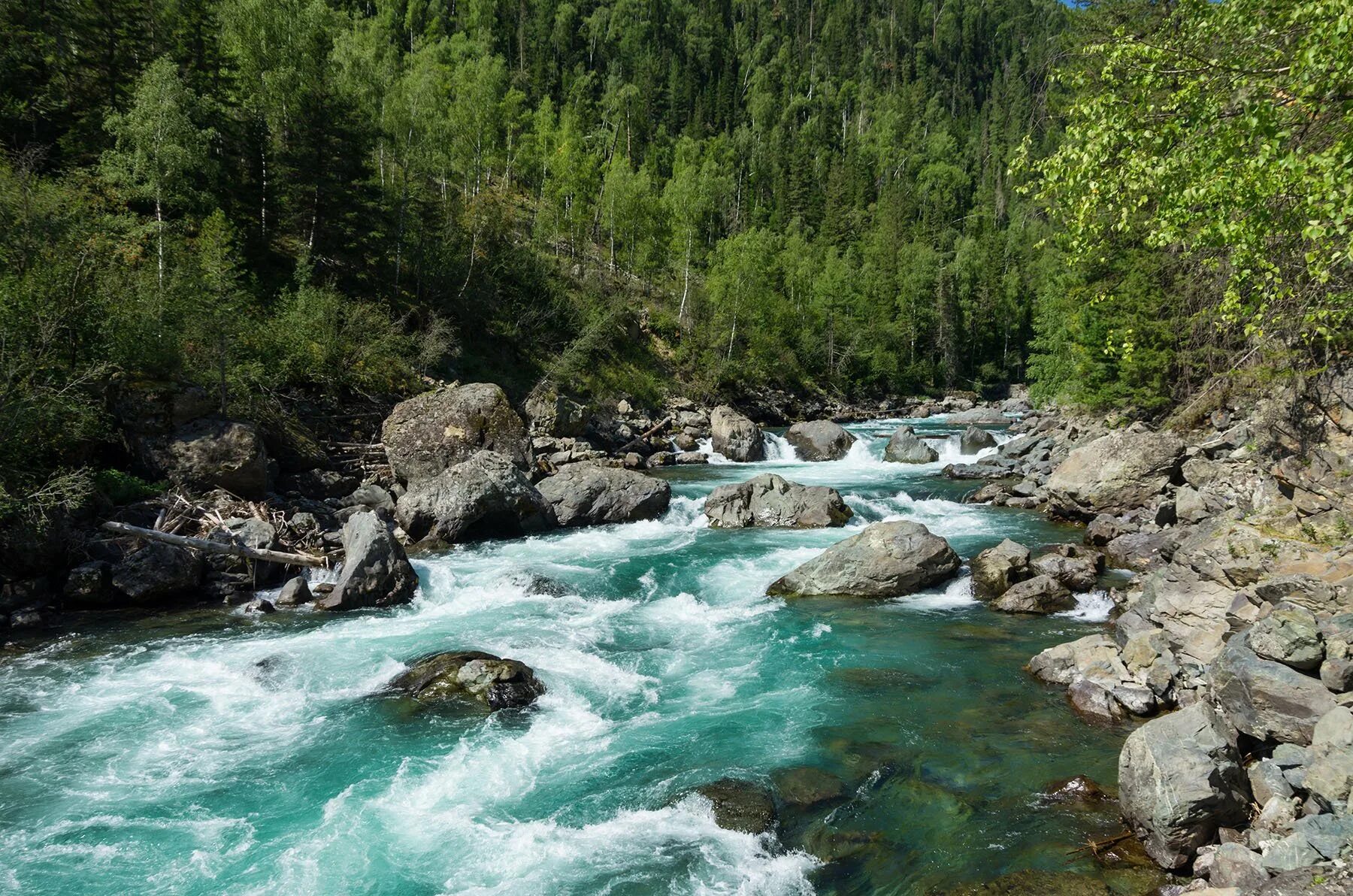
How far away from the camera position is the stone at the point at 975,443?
114 feet

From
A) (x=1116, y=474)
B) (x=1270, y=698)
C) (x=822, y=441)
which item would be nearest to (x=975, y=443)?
(x=822, y=441)

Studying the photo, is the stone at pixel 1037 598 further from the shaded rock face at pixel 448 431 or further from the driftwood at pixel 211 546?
the driftwood at pixel 211 546

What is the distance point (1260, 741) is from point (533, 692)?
9.30 m

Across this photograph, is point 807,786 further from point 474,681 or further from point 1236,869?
point 474,681

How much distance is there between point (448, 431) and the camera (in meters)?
23.0

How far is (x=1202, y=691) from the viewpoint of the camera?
9297 mm

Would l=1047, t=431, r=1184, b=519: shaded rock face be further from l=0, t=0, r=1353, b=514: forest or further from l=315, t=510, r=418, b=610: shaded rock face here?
l=315, t=510, r=418, b=610: shaded rock face

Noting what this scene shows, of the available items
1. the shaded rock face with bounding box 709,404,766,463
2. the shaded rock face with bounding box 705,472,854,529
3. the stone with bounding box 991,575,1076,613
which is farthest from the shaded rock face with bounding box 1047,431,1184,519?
the shaded rock face with bounding box 709,404,766,463

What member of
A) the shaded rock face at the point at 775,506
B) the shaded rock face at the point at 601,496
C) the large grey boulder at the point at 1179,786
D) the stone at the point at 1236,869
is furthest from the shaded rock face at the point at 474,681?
the shaded rock face at the point at 775,506

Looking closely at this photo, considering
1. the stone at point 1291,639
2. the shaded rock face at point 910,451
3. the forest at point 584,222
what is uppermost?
the forest at point 584,222

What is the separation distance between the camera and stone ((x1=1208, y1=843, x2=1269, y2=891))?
6.08 meters

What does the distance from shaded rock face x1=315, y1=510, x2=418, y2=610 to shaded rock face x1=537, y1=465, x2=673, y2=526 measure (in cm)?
680

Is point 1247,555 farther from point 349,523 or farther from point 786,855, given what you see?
point 349,523

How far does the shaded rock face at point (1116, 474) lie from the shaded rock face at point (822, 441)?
1460 cm
